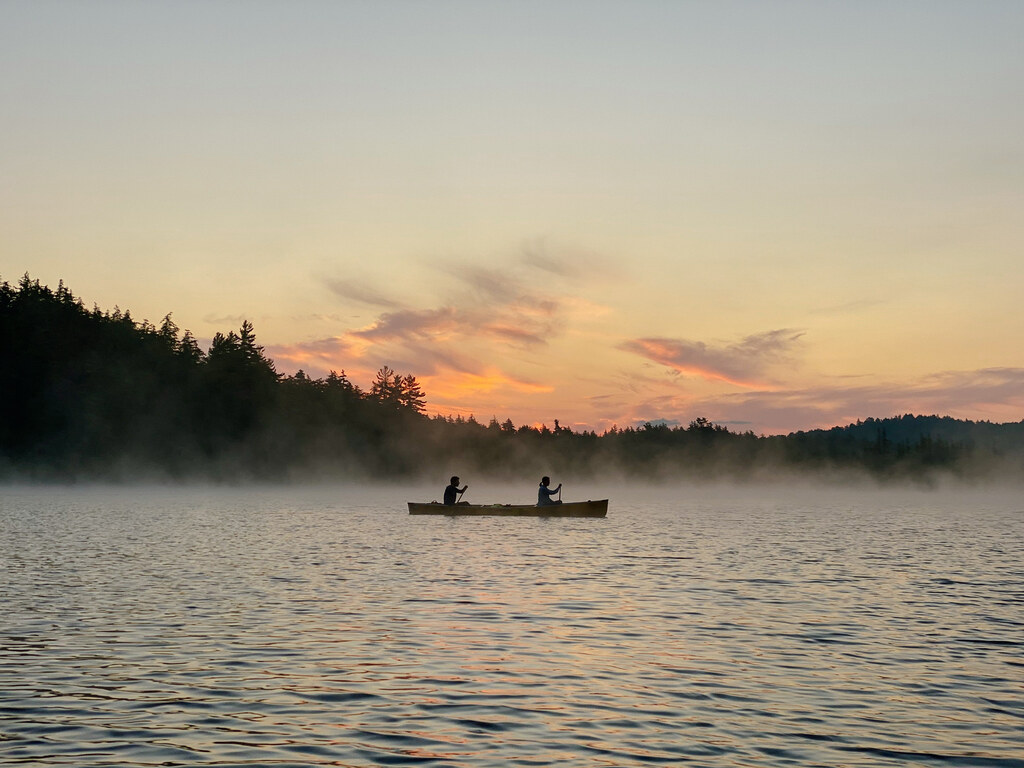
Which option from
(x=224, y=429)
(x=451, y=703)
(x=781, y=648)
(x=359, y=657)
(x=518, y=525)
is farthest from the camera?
(x=224, y=429)

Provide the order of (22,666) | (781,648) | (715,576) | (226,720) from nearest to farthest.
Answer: (226,720)
(22,666)
(781,648)
(715,576)

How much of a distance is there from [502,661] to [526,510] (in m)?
47.3

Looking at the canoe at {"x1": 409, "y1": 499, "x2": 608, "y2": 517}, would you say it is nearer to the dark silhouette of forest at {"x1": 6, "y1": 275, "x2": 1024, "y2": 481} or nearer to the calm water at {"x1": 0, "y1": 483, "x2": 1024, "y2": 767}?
the calm water at {"x1": 0, "y1": 483, "x2": 1024, "y2": 767}

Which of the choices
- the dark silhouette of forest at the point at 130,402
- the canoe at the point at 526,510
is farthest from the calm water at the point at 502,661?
the dark silhouette of forest at the point at 130,402

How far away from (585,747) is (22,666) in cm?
1021

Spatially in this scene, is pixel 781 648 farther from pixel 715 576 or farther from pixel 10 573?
pixel 10 573

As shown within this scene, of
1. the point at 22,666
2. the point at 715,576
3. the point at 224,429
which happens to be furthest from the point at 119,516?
the point at 224,429

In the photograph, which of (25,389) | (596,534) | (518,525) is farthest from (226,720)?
(25,389)

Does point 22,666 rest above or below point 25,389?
below

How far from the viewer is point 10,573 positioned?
31.4 m

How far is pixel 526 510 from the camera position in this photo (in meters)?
65.3

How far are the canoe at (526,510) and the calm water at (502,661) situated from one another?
2552 centimetres

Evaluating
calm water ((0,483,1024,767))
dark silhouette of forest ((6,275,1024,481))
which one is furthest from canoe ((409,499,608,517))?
dark silhouette of forest ((6,275,1024,481))

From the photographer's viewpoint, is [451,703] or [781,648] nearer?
[451,703]
